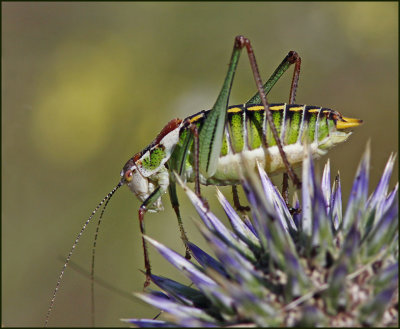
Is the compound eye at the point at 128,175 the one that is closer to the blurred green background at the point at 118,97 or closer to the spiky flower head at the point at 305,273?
the spiky flower head at the point at 305,273

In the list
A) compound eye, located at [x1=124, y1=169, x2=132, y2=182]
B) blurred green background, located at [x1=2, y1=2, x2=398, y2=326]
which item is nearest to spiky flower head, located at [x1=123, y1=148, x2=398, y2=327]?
compound eye, located at [x1=124, y1=169, x2=132, y2=182]

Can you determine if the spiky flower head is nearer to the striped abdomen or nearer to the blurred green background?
the striped abdomen

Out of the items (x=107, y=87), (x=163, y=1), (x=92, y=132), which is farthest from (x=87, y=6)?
(x=92, y=132)

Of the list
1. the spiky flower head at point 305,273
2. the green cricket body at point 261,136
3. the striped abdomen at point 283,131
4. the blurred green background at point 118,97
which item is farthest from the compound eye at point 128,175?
the blurred green background at point 118,97

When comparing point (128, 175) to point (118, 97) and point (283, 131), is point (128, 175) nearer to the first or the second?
point (283, 131)

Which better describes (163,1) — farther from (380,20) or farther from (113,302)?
(113,302)
